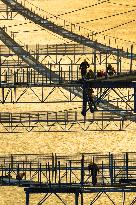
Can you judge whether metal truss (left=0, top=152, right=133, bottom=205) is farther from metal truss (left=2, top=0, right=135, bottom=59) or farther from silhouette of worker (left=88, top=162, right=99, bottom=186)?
metal truss (left=2, top=0, right=135, bottom=59)

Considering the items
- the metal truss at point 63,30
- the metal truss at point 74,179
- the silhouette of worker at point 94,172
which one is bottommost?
the metal truss at point 74,179

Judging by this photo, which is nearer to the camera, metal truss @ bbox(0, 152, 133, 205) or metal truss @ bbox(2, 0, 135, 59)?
metal truss @ bbox(0, 152, 133, 205)

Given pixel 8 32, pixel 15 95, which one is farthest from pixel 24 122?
pixel 8 32

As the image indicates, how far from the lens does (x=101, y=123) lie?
1475 inches

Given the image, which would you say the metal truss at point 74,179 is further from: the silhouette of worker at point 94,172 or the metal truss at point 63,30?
the metal truss at point 63,30

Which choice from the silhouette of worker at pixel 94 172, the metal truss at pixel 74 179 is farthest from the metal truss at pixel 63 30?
the silhouette of worker at pixel 94 172

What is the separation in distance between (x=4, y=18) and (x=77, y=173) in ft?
81.7

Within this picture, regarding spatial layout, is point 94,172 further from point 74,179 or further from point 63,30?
point 63,30

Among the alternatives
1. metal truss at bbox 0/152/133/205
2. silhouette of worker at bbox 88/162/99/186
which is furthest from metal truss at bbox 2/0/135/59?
silhouette of worker at bbox 88/162/99/186

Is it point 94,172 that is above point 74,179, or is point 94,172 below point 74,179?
above

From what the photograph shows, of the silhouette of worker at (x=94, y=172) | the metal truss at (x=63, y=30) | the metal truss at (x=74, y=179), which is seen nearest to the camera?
the metal truss at (x=74, y=179)

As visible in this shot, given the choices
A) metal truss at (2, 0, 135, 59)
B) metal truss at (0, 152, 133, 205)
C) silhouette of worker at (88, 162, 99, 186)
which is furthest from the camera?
metal truss at (2, 0, 135, 59)

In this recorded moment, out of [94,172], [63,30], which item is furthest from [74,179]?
[63,30]

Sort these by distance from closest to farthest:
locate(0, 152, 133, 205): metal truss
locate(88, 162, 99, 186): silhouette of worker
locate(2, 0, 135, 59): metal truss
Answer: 1. locate(0, 152, 133, 205): metal truss
2. locate(88, 162, 99, 186): silhouette of worker
3. locate(2, 0, 135, 59): metal truss
